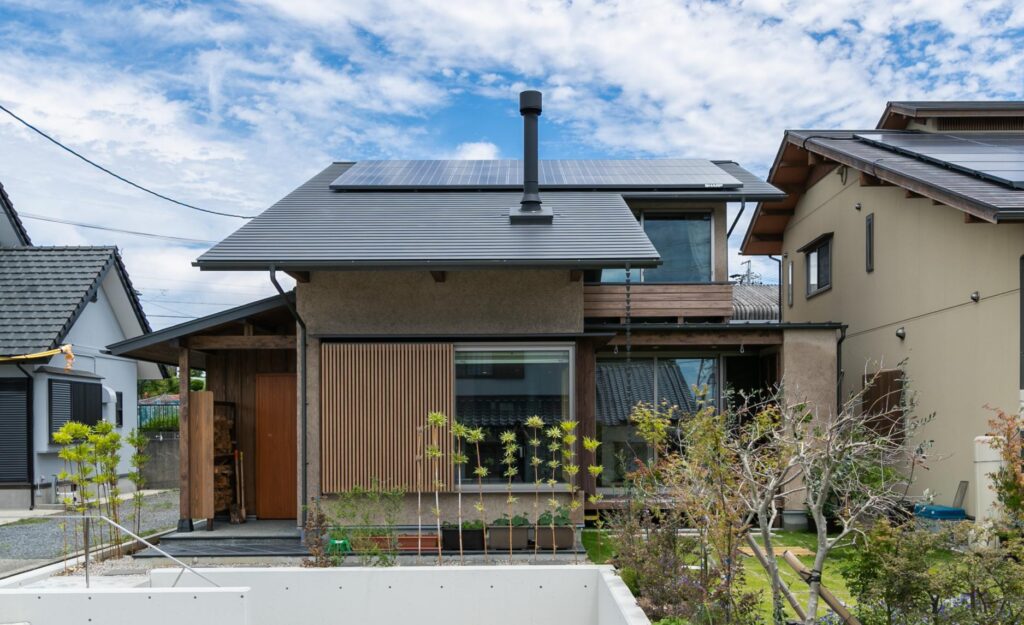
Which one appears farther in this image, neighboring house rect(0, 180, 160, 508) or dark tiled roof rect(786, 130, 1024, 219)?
neighboring house rect(0, 180, 160, 508)

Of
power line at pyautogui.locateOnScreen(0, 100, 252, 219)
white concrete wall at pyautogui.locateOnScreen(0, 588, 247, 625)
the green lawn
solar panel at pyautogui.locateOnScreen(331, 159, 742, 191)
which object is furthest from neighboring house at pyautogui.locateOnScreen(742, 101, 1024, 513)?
power line at pyautogui.locateOnScreen(0, 100, 252, 219)

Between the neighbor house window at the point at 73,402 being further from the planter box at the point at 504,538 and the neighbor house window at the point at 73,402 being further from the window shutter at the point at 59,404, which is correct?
the planter box at the point at 504,538

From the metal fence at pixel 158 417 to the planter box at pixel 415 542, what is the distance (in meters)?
13.0

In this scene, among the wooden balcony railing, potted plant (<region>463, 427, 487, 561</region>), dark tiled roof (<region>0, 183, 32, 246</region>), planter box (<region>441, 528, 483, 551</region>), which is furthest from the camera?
dark tiled roof (<region>0, 183, 32, 246</region>)

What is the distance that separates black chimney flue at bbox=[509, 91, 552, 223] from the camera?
11309 millimetres

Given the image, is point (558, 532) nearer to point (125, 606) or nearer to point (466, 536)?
point (466, 536)

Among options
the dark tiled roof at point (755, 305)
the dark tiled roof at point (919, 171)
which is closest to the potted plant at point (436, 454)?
the dark tiled roof at point (919, 171)

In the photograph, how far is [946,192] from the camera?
877 centimetres

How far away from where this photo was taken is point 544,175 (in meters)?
14.1

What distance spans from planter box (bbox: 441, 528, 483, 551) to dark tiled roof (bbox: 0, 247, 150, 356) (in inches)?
358

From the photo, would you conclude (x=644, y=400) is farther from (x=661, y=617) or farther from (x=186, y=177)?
(x=186, y=177)

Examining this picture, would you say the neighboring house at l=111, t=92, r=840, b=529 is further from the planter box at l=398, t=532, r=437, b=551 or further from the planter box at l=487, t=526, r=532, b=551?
the planter box at l=487, t=526, r=532, b=551

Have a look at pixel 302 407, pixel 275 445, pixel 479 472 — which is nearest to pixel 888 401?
pixel 479 472

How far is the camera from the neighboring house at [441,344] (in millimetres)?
9789
